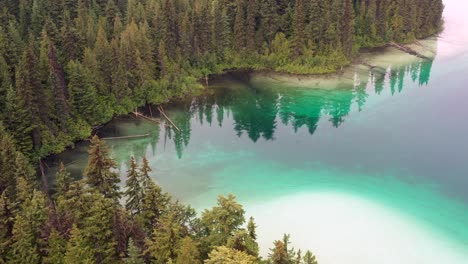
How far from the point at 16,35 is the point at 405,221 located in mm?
62757

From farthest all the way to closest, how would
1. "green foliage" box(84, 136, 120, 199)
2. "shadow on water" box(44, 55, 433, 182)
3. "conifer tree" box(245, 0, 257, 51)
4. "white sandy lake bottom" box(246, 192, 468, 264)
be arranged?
"conifer tree" box(245, 0, 257, 51), "shadow on water" box(44, 55, 433, 182), "white sandy lake bottom" box(246, 192, 468, 264), "green foliage" box(84, 136, 120, 199)

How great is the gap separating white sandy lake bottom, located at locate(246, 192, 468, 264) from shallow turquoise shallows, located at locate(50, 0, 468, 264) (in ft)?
0.40

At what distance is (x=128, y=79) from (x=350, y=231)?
144 ft

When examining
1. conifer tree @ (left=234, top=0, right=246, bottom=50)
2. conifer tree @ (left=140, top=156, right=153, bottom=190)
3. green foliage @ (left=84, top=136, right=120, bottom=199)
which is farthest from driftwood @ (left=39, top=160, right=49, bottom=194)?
conifer tree @ (left=234, top=0, right=246, bottom=50)

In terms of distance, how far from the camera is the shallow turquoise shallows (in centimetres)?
5297

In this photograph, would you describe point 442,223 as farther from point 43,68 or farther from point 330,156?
point 43,68

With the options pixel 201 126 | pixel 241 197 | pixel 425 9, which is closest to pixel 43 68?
pixel 201 126

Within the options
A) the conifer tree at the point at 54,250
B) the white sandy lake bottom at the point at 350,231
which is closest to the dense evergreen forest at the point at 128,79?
the conifer tree at the point at 54,250

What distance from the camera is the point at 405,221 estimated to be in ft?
181

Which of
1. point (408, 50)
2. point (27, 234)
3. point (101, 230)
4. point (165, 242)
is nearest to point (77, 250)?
point (101, 230)

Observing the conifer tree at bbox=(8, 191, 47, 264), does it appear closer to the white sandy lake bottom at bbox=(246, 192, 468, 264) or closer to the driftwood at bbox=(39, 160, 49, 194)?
the driftwood at bbox=(39, 160, 49, 194)

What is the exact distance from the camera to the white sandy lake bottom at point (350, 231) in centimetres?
4975

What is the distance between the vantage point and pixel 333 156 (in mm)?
68375

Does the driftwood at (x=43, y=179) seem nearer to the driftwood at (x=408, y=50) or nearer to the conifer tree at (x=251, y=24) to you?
the conifer tree at (x=251, y=24)
